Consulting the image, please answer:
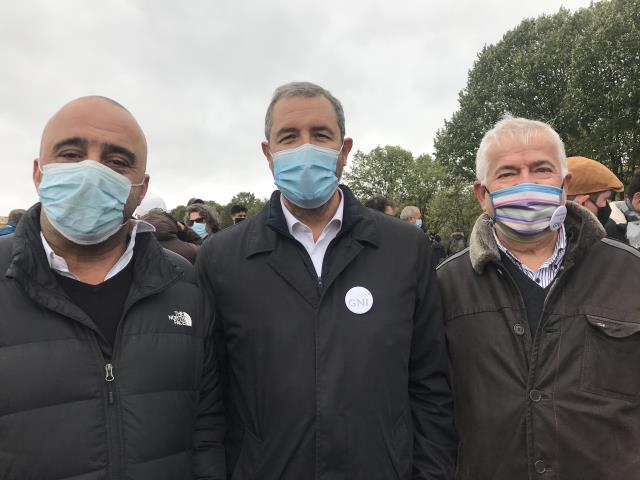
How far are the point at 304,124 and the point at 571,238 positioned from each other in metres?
1.49

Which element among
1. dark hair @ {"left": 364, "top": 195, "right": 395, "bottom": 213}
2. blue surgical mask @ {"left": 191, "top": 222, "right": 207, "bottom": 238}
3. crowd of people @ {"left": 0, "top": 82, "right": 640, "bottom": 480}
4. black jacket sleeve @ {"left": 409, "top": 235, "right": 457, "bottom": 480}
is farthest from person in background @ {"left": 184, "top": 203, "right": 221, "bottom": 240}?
black jacket sleeve @ {"left": 409, "top": 235, "right": 457, "bottom": 480}

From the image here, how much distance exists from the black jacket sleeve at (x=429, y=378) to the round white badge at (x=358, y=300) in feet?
0.99

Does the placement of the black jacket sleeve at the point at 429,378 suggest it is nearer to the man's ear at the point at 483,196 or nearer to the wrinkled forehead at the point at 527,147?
the man's ear at the point at 483,196

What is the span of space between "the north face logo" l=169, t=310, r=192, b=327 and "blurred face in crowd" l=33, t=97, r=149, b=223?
1.70ft

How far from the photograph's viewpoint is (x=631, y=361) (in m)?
2.24

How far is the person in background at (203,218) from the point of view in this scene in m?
6.70

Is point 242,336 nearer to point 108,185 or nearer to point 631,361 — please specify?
point 108,185

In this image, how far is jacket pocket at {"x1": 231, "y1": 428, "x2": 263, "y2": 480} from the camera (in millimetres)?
2094

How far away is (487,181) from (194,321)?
169cm

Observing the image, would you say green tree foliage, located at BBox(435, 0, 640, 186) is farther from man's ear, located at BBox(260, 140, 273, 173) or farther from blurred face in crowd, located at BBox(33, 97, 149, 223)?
blurred face in crowd, located at BBox(33, 97, 149, 223)

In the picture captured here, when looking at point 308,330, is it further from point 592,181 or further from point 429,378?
point 592,181

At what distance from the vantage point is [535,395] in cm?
221

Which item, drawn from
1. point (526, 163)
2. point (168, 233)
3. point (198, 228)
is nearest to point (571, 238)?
point (526, 163)

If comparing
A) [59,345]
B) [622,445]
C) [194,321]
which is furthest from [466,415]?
[59,345]
